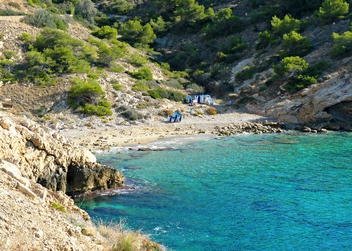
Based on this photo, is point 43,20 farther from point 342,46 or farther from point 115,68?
point 342,46

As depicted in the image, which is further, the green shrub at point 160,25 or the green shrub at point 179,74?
the green shrub at point 160,25

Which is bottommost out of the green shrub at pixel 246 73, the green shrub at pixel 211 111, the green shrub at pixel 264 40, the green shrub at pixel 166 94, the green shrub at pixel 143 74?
the green shrub at pixel 211 111

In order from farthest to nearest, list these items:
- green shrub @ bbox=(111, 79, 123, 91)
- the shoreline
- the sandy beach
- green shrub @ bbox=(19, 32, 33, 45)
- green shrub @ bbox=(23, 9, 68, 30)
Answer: green shrub @ bbox=(23, 9, 68, 30)
green shrub @ bbox=(19, 32, 33, 45)
green shrub @ bbox=(111, 79, 123, 91)
the sandy beach
the shoreline

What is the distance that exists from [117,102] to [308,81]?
1814 cm

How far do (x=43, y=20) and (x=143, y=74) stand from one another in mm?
13347

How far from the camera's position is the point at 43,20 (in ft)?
158

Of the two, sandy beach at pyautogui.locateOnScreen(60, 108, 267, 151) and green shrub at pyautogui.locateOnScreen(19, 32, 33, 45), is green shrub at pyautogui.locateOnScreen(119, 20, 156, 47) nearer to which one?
green shrub at pyautogui.locateOnScreen(19, 32, 33, 45)

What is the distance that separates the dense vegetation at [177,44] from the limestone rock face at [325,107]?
2.29 meters

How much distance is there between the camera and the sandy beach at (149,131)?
3089 cm

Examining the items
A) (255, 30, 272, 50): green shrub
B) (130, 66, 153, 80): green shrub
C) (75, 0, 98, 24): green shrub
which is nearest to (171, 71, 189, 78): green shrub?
(130, 66, 153, 80): green shrub

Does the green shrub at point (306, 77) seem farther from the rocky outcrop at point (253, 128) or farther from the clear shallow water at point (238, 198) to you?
the clear shallow water at point (238, 198)

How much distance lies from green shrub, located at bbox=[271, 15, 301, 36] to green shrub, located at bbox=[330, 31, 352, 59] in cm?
801

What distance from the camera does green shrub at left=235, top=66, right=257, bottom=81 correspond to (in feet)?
152

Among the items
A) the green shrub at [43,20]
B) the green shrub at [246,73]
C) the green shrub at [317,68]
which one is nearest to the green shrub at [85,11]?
the green shrub at [43,20]
